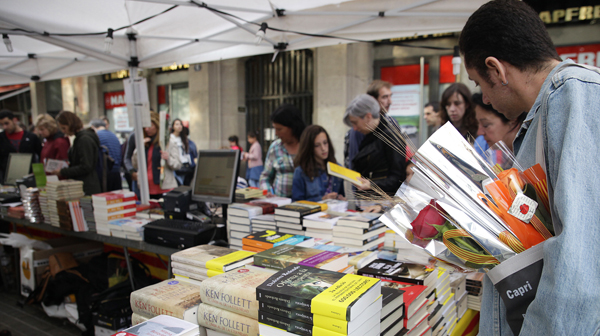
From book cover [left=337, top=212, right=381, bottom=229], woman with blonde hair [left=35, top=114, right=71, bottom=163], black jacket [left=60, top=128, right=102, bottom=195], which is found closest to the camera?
book cover [left=337, top=212, right=381, bottom=229]

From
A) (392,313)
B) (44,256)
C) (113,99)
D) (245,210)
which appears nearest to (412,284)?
(392,313)

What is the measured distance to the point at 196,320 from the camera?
1356mm

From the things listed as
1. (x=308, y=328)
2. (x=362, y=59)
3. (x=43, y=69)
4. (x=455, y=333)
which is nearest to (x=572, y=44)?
(x=362, y=59)

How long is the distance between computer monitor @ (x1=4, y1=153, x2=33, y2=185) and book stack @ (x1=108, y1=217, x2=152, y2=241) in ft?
8.83

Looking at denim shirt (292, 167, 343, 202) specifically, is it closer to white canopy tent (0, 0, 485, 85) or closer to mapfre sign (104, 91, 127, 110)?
white canopy tent (0, 0, 485, 85)

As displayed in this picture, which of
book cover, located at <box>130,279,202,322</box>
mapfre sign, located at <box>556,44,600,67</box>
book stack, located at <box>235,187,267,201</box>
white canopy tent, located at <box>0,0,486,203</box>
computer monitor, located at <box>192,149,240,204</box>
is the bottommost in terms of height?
book cover, located at <box>130,279,202,322</box>

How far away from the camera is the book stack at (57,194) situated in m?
3.29

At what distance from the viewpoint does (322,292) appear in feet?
3.40

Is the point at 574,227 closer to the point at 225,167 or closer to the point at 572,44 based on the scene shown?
the point at 225,167

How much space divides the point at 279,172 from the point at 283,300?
2651mm

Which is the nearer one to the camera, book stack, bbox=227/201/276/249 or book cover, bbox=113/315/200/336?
book cover, bbox=113/315/200/336

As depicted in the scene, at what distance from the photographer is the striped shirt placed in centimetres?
361

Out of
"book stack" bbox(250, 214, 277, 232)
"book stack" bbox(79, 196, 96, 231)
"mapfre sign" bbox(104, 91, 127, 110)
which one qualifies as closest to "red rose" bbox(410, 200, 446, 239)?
"book stack" bbox(250, 214, 277, 232)

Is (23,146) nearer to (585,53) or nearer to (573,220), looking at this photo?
(573,220)
